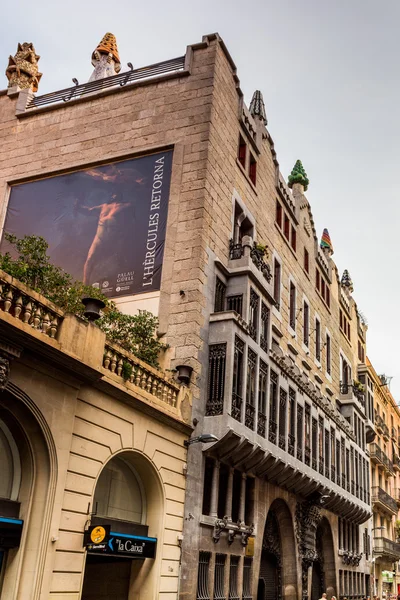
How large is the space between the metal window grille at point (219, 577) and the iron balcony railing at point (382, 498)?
2917 cm

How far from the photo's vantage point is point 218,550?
20.9 metres

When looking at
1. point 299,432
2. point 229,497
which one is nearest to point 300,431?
point 299,432

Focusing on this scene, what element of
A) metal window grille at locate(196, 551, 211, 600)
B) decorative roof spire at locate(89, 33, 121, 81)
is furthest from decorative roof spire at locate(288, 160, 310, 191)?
metal window grille at locate(196, 551, 211, 600)

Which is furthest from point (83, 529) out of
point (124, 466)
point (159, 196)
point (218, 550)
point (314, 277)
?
point (314, 277)

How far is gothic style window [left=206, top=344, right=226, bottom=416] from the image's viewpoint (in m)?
21.1

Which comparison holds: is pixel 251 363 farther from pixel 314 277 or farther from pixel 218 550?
pixel 314 277

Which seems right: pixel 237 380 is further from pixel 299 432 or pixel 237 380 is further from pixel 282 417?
pixel 299 432

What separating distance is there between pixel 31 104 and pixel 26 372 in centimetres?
1862

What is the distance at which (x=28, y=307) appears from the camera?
1399 centimetres

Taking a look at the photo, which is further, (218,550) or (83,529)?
(218,550)

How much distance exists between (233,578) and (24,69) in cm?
2294

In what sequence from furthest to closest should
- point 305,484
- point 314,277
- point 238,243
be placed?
point 314,277
point 305,484
point 238,243

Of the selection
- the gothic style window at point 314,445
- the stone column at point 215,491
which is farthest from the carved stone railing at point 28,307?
the gothic style window at point 314,445

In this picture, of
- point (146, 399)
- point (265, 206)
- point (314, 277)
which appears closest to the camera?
point (146, 399)
